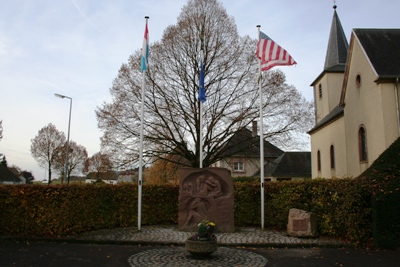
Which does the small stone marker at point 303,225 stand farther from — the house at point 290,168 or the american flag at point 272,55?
the house at point 290,168

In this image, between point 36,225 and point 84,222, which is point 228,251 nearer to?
point 84,222

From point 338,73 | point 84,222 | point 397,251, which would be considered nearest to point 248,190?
point 397,251

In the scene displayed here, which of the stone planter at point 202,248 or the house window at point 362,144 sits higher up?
the house window at point 362,144

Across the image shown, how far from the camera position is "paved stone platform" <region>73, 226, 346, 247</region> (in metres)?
10.2

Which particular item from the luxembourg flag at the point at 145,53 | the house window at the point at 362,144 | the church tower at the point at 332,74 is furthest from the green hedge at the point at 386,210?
the church tower at the point at 332,74

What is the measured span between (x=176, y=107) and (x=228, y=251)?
13402 millimetres

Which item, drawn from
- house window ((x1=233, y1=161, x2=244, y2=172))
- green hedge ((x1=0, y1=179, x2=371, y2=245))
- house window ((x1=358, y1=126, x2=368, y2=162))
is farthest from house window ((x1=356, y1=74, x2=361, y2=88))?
house window ((x1=233, y1=161, x2=244, y2=172))

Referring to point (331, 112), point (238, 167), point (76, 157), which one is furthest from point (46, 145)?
point (331, 112)

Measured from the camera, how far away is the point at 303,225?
36.6ft

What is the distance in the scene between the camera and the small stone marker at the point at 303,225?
11078 mm

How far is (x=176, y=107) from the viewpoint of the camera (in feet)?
70.1

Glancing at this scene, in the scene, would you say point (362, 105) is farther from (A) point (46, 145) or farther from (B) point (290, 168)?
(A) point (46, 145)

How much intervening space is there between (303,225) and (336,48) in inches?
1019

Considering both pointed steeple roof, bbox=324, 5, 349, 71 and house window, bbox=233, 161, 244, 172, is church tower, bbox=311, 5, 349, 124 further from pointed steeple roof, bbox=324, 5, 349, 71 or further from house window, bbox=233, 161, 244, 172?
house window, bbox=233, 161, 244, 172
